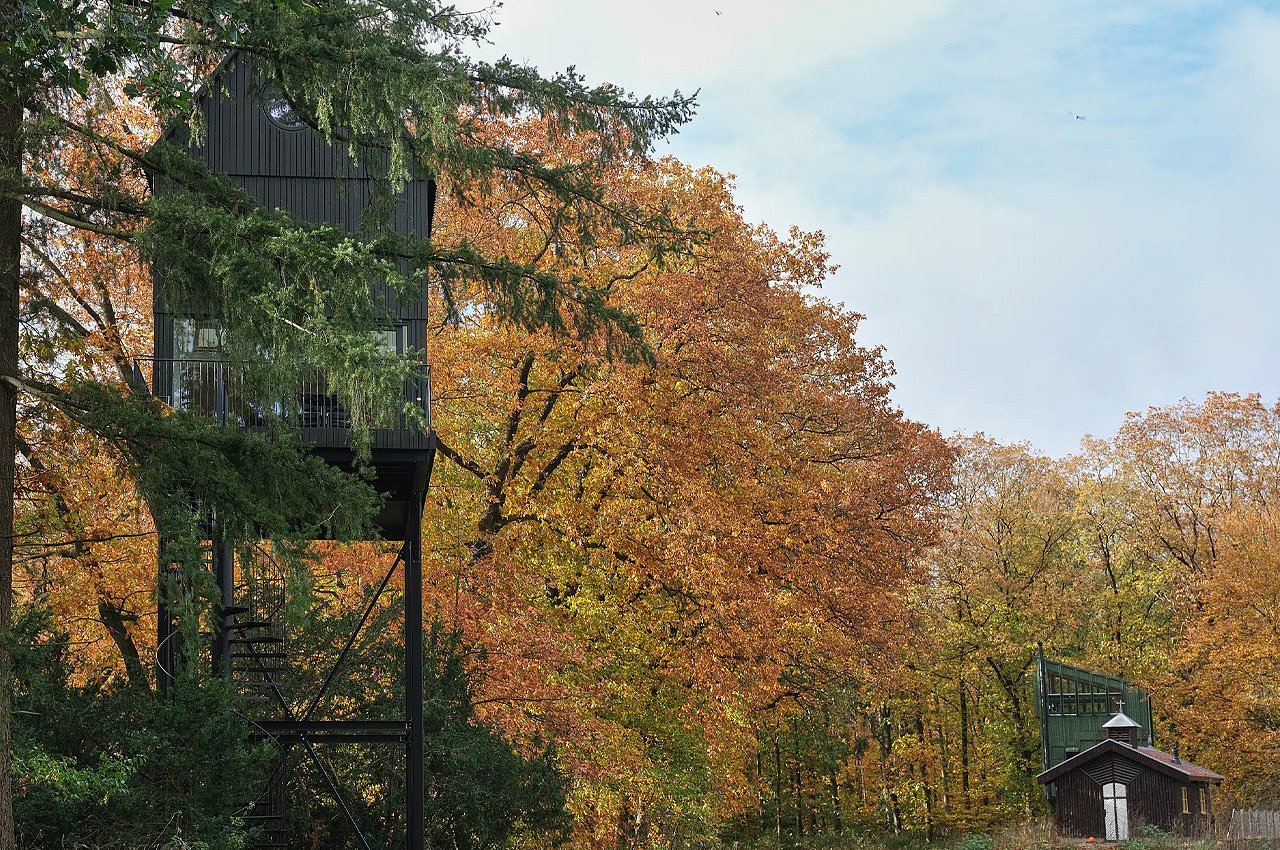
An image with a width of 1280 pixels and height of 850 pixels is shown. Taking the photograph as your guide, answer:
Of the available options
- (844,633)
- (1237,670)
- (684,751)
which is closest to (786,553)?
(844,633)

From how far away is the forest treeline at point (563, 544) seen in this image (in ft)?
36.7

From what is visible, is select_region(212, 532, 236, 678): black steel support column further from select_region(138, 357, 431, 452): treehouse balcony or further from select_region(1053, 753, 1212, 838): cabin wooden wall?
select_region(1053, 753, 1212, 838): cabin wooden wall

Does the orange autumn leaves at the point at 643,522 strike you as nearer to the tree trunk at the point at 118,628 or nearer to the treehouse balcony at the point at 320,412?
the tree trunk at the point at 118,628

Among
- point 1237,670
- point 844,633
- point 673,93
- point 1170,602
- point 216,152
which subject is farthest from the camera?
point 1170,602

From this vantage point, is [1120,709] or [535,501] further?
[1120,709]


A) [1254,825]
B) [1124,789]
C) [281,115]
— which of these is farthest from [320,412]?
[1124,789]

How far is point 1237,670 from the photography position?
31.9 meters

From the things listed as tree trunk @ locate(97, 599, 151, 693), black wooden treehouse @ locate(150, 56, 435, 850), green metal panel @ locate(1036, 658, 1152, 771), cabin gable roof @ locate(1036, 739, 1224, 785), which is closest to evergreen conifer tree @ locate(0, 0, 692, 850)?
black wooden treehouse @ locate(150, 56, 435, 850)

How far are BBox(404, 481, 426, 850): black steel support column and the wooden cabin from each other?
70.9ft

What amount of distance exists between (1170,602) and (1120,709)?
3.38 meters

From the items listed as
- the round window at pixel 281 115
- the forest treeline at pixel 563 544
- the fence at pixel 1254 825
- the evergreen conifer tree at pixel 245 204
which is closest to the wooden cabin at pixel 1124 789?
the fence at pixel 1254 825

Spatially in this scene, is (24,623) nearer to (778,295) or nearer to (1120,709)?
(778,295)

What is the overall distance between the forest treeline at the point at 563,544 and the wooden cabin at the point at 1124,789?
7586 mm

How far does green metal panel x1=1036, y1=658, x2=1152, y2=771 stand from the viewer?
33.6m
